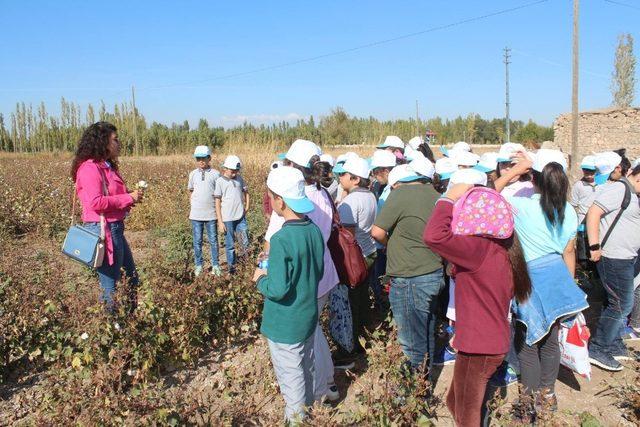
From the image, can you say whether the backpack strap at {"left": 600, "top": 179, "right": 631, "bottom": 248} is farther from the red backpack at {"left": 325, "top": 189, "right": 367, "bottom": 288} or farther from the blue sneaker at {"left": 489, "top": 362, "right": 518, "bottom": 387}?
the red backpack at {"left": 325, "top": 189, "right": 367, "bottom": 288}

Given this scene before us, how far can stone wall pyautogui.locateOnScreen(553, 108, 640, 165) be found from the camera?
671 inches

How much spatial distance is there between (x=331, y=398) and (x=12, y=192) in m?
9.27

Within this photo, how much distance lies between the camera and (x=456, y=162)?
449 cm

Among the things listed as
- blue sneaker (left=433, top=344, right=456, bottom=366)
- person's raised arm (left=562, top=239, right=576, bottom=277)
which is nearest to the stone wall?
blue sneaker (left=433, top=344, right=456, bottom=366)

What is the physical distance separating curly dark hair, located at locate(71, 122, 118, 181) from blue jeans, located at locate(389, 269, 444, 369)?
237 cm

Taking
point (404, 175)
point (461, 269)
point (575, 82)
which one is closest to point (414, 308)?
point (461, 269)

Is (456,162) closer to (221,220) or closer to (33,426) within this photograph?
(221,220)

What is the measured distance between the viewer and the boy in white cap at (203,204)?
6.30 meters

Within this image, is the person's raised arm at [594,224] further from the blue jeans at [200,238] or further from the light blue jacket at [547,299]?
the blue jeans at [200,238]

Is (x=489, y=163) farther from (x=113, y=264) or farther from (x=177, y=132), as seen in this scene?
(x=177, y=132)

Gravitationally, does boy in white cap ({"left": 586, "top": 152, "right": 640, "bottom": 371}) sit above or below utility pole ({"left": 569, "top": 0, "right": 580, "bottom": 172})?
below

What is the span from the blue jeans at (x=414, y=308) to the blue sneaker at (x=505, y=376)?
825 millimetres

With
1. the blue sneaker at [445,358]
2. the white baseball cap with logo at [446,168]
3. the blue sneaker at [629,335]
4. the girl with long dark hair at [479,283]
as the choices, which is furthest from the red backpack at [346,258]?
the blue sneaker at [629,335]

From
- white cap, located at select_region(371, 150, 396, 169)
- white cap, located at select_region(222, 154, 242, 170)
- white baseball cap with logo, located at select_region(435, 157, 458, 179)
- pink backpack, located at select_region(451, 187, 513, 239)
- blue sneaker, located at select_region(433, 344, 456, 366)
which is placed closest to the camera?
pink backpack, located at select_region(451, 187, 513, 239)
